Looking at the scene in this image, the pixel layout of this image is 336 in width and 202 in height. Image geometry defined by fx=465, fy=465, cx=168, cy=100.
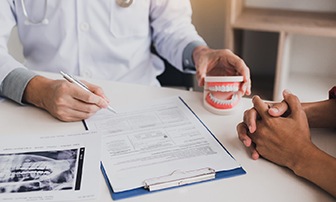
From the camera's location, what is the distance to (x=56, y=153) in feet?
3.05

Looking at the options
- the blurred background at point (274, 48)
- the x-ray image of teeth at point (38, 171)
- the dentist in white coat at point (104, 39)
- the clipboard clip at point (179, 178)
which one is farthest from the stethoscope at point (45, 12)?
the blurred background at point (274, 48)

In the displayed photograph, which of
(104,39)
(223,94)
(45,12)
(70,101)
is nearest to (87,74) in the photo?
(104,39)

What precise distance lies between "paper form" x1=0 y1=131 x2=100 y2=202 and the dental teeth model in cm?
29

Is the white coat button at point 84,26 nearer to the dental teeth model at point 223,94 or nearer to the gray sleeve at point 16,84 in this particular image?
the gray sleeve at point 16,84

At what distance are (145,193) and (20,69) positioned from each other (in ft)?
1.87

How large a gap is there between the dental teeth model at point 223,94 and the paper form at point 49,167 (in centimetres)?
29

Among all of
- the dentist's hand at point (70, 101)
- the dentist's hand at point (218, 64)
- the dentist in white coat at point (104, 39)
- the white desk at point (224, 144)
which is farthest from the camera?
the dentist in white coat at point (104, 39)

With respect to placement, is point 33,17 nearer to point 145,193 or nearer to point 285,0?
point 145,193

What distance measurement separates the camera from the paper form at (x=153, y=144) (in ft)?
2.87

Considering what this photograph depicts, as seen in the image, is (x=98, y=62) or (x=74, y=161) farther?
(x=98, y=62)

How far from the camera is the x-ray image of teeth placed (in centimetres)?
84

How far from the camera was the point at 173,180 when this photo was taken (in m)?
0.84

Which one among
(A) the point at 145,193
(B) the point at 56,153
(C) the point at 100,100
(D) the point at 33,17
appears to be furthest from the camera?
(D) the point at 33,17

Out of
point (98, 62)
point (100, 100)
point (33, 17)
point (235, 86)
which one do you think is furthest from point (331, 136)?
point (33, 17)
